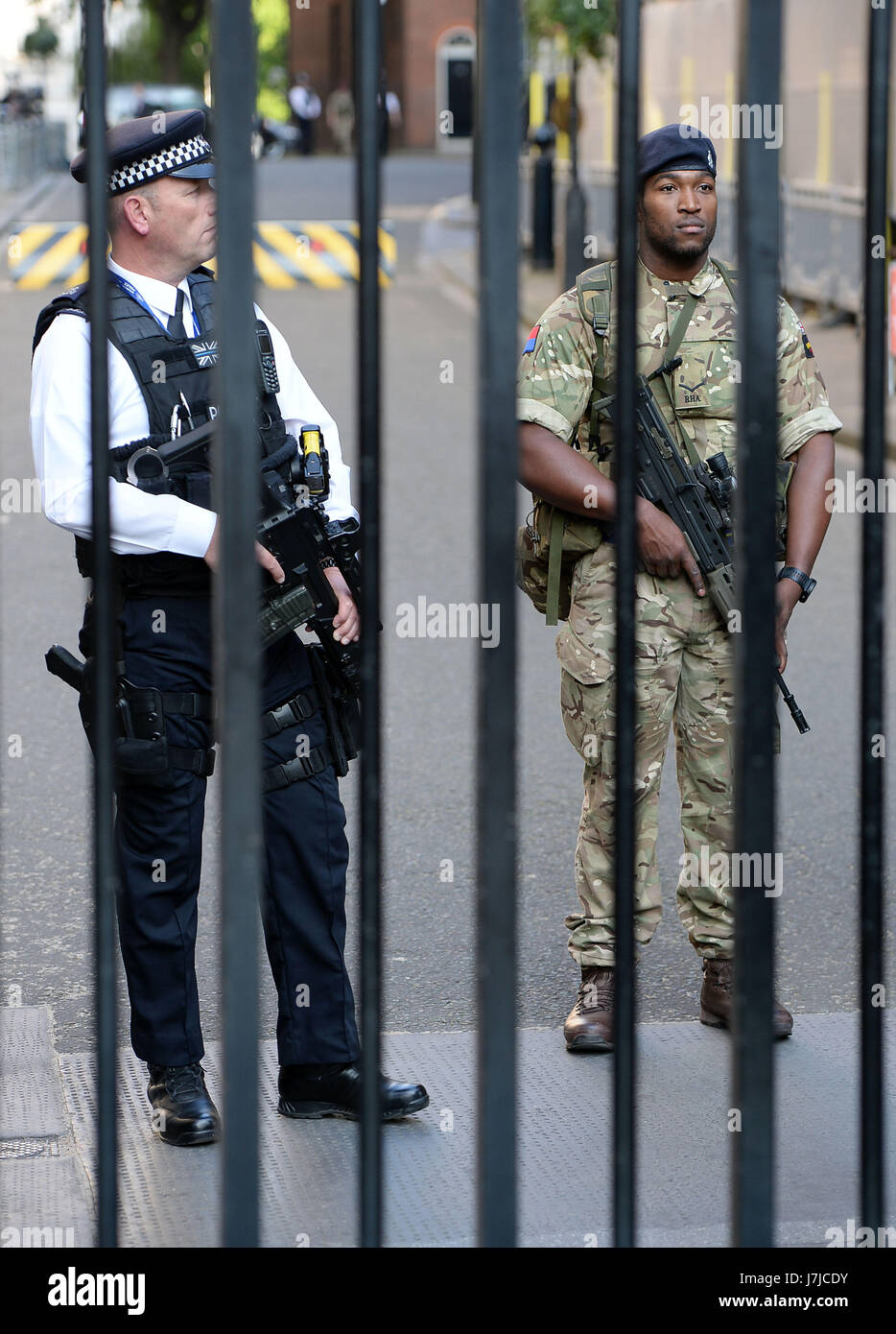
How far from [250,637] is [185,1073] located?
1971 mm

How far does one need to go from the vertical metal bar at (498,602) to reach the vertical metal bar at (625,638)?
13cm

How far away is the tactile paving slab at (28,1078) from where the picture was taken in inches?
139

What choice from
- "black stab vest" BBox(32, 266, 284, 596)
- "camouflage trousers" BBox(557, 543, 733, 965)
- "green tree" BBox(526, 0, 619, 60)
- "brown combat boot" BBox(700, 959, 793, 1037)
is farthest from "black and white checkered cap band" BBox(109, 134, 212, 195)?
"green tree" BBox(526, 0, 619, 60)

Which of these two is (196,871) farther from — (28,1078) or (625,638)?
(625,638)

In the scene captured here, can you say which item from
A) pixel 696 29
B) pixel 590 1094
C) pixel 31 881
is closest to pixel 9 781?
pixel 31 881

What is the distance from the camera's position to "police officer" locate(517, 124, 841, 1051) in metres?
3.96

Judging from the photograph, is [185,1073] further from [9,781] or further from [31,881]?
[9,781]

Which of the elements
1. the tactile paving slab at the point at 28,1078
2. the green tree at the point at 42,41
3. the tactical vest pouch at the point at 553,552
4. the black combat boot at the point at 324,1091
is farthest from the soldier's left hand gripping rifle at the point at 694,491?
the green tree at the point at 42,41

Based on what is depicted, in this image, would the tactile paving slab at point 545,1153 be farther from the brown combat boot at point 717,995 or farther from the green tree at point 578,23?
the green tree at point 578,23

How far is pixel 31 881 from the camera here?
5.30 metres

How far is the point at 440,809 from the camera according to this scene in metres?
5.94

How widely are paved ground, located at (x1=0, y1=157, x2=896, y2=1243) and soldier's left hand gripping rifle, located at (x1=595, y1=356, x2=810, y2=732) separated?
92cm
